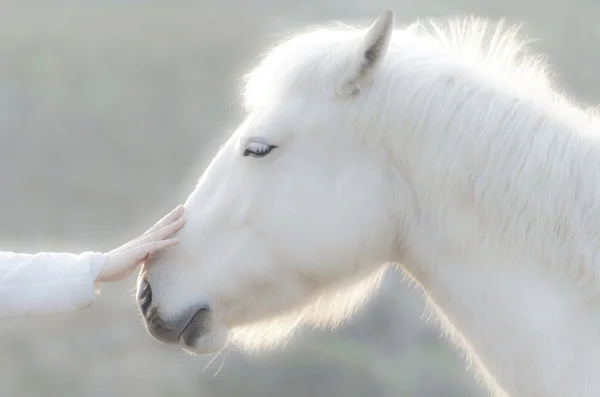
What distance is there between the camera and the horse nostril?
1000mm

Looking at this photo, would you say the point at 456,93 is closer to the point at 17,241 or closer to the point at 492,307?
the point at 492,307

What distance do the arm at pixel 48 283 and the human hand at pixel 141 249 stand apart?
0.01 m

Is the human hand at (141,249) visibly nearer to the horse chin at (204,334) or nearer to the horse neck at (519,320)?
the horse chin at (204,334)

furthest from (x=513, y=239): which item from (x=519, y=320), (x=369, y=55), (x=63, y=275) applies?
(x=63, y=275)

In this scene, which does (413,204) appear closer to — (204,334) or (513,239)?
(513,239)

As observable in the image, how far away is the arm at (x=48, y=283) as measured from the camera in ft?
3.17

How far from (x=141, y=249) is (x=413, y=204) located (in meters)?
0.41

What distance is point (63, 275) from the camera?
97cm

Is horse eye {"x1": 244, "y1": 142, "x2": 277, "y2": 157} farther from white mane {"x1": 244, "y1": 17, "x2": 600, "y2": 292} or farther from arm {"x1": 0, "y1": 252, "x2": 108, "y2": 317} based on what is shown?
arm {"x1": 0, "y1": 252, "x2": 108, "y2": 317}

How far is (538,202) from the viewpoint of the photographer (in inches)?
31.5

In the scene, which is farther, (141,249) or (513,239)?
(141,249)

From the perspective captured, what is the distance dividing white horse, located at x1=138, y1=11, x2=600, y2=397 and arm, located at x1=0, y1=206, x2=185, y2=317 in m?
0.03

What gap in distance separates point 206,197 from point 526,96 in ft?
1.56

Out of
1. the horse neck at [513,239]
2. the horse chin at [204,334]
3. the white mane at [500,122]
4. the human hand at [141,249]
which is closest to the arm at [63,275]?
the human hand at [141,249]
